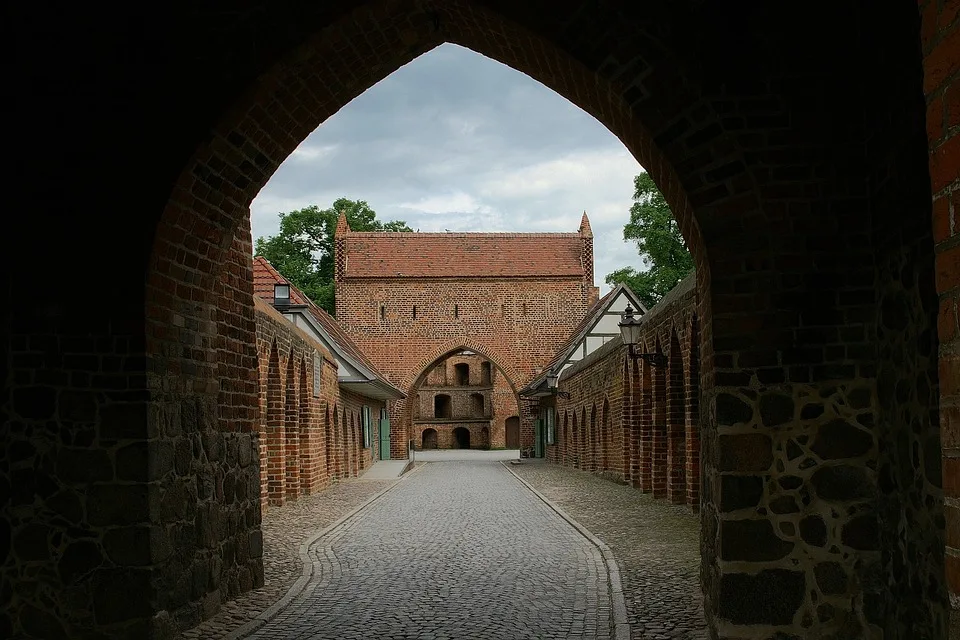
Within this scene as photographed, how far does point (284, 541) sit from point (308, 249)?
39.8 meters

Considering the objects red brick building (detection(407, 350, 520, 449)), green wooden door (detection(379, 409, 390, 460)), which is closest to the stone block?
green wooden door (detection(379, 409, 390, 460))

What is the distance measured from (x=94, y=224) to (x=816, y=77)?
4326mm

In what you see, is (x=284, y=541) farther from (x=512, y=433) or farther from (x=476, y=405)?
(x=476, y=405)

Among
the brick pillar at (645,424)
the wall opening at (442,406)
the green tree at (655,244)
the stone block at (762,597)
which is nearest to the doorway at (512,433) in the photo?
the wall opening at (442,406)

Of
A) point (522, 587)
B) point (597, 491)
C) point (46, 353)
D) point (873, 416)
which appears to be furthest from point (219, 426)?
point (597, 491)

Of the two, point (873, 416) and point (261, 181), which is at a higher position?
point (261, 181)

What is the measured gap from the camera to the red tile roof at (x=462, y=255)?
137ft

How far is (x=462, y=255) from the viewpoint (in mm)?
42750

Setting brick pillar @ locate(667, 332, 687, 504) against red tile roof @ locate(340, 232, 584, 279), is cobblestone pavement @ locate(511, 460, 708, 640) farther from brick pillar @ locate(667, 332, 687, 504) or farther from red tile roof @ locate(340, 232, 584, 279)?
red tile roof @ locate(340, 232, 584, 279)

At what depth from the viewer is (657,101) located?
5.29 m

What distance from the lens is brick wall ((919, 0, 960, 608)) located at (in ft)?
6.50

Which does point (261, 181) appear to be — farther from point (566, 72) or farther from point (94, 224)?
point (566, 72)

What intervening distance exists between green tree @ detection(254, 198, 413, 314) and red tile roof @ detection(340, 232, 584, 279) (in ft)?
19.1

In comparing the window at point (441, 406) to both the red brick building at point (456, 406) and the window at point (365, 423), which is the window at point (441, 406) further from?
the window at point (365, 423)
